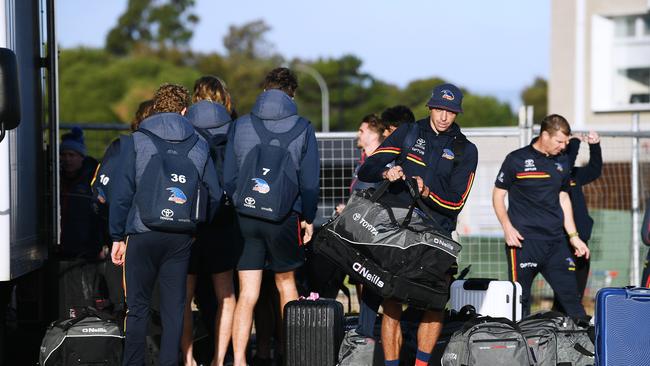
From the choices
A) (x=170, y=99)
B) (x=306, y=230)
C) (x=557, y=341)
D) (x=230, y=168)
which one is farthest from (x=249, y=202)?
(x=557, y=341)

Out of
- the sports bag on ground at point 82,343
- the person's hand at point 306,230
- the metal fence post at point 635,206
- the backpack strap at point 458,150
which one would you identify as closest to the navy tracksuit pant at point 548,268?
the backpack strap at point 458,150

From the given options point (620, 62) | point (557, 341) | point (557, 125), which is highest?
point (620, 62)

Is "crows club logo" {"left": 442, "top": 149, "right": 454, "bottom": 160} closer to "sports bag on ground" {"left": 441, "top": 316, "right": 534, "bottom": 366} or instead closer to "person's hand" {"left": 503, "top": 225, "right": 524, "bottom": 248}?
"sports bag on ground" {"left": 441, "top": 316, "right": 534, "bottom": 366}

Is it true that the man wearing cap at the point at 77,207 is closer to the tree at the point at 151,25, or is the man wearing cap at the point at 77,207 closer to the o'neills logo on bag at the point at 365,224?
the o'neills logo on bag at the point at 365,224

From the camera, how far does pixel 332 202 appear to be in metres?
11.4

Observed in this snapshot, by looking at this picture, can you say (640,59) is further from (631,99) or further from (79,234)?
(79,234)

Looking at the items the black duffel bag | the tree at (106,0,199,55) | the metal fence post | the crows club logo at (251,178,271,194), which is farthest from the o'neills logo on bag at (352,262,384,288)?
the tree at (106,0,199,55)

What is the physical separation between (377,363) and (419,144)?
1544 mm

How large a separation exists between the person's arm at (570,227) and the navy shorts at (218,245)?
3.04 m

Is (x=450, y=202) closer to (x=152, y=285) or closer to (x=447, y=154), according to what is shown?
(x=447, y=154)

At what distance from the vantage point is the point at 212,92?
8.73 m

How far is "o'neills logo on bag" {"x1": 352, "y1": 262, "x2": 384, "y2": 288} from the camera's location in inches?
284

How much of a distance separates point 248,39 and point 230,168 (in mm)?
93640

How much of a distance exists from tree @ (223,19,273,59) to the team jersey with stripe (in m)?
92.4
